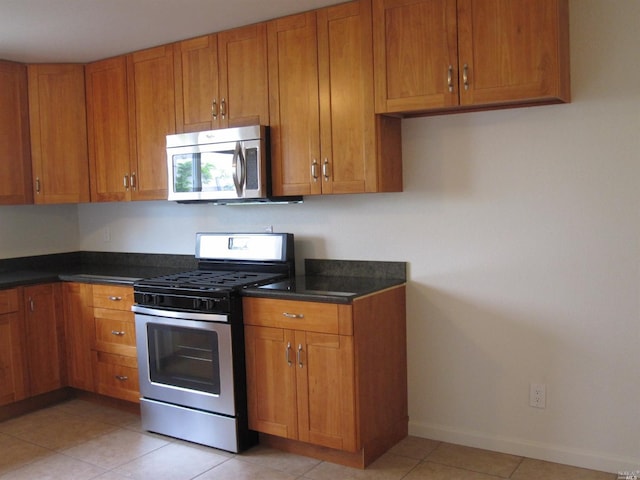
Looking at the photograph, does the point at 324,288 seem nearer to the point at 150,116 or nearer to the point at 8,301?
the point at 150,116

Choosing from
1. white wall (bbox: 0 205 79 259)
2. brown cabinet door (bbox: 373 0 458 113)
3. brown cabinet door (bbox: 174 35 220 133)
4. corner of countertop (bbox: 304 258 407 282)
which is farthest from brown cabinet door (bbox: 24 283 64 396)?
brown cabinet door (bbox: 373 0 458 113)

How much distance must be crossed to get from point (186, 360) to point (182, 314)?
0.91 feet

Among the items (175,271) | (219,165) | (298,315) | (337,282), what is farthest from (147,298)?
(337,282)

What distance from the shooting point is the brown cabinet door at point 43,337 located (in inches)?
157

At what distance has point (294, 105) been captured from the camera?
3340 millimetres

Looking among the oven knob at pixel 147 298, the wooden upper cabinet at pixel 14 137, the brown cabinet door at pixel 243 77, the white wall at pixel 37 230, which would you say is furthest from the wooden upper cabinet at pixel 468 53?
the white wall at pixel 37 230

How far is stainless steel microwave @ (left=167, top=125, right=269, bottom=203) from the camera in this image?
→ 3410mm

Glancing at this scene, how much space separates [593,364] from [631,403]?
0.23 metres

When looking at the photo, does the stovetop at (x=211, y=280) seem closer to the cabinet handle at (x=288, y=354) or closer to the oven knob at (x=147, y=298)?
the oven knob at (x=147, y=298)

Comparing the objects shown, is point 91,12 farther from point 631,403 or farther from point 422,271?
point 631,403

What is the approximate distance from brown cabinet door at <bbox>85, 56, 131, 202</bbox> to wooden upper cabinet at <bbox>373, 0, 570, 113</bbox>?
187cm

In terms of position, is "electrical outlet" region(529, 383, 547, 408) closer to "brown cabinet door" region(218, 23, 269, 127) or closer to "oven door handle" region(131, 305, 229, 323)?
"oven door handle" region(131, 305, 229, 323)

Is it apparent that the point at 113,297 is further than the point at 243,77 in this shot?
Yes

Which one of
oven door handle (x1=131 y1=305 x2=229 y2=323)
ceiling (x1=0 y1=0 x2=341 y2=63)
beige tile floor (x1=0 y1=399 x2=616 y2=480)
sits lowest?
beige tile floor (x1=0 y1=399 x2=616 y2=480)
